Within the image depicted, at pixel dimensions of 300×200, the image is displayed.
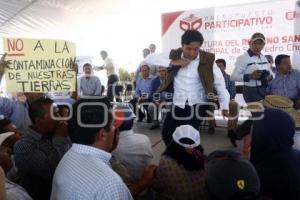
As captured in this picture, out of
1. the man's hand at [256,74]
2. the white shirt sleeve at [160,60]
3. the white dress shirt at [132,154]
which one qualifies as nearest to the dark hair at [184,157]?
the white dress shirt at [132,154]

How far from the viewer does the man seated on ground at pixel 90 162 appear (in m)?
1.28

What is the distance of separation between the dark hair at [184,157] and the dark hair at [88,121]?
2.37 ft

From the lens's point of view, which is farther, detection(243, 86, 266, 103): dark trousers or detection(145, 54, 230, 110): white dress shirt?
detection(243, 86, 266, 103): dark trousers

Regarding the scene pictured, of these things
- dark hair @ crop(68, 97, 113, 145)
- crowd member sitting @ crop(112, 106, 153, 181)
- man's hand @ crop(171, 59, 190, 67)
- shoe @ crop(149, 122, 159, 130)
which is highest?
man's hand @ crop(171, 59, 190, 67)

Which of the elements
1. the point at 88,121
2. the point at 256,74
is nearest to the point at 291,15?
the point at 256,74

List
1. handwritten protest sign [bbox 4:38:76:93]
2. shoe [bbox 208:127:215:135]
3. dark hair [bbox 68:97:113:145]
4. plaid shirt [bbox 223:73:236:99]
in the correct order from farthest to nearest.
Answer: shoe [bbox 208:127:215:135]
plaid shirt [bbox 223:73:236:99]
handwritten protest sign [bbox 4:38:76:93]
dark hair [bbox 68:97:113:145]

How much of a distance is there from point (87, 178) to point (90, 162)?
9 centimetres

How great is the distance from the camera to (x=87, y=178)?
51.3 inches

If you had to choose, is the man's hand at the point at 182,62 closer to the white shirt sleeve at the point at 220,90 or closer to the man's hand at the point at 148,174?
the white shirt sleeve at the point at 220,90

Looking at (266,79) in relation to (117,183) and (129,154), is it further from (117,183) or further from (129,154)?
(117,183)

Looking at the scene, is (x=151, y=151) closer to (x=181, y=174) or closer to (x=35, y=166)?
(x=181, y=174)

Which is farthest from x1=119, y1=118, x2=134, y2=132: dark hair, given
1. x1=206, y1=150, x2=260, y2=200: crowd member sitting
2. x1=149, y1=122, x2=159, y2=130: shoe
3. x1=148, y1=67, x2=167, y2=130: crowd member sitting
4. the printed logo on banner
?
x1=149, y1=122, x2=159, y2=130: shoe

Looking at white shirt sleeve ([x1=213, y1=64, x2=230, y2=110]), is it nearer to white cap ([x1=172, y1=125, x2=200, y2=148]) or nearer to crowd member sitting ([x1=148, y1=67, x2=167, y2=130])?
white cap ([x1=172, y1=125, x2=200, y2=148])

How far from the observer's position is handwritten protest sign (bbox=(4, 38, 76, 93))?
117 inches
